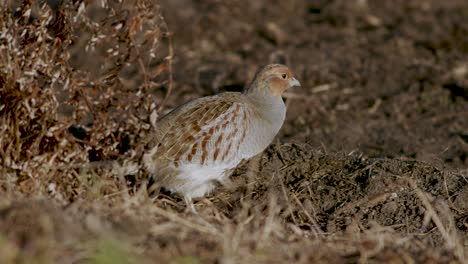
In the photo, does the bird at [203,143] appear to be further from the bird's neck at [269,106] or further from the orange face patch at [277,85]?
the orange face patch at [277,85]

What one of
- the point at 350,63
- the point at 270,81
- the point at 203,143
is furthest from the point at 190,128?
the point at 350,63

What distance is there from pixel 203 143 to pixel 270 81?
2.82 ft

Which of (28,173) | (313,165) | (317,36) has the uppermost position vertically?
(28,173)

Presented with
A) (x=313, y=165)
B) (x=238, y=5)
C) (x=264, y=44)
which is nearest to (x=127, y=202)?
(x=313, y=165)

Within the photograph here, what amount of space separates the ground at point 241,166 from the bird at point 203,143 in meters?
0.13

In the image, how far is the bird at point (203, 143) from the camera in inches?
199

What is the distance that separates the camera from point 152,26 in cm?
446

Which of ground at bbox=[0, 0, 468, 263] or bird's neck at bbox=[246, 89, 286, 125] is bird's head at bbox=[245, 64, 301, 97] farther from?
ground at bbox=[0, 0, 468, 263]

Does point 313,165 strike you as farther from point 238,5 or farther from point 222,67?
point 238,5

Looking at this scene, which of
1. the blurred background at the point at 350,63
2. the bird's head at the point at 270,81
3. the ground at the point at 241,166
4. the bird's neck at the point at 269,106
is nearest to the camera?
the ground at the point at 241,166

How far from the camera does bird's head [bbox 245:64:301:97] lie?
223 inches

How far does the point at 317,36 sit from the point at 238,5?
4.58 ft

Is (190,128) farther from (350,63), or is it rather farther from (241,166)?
(350,63)

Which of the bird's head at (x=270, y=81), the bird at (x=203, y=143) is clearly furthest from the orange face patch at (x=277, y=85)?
the bird at (x=203, y=143)
